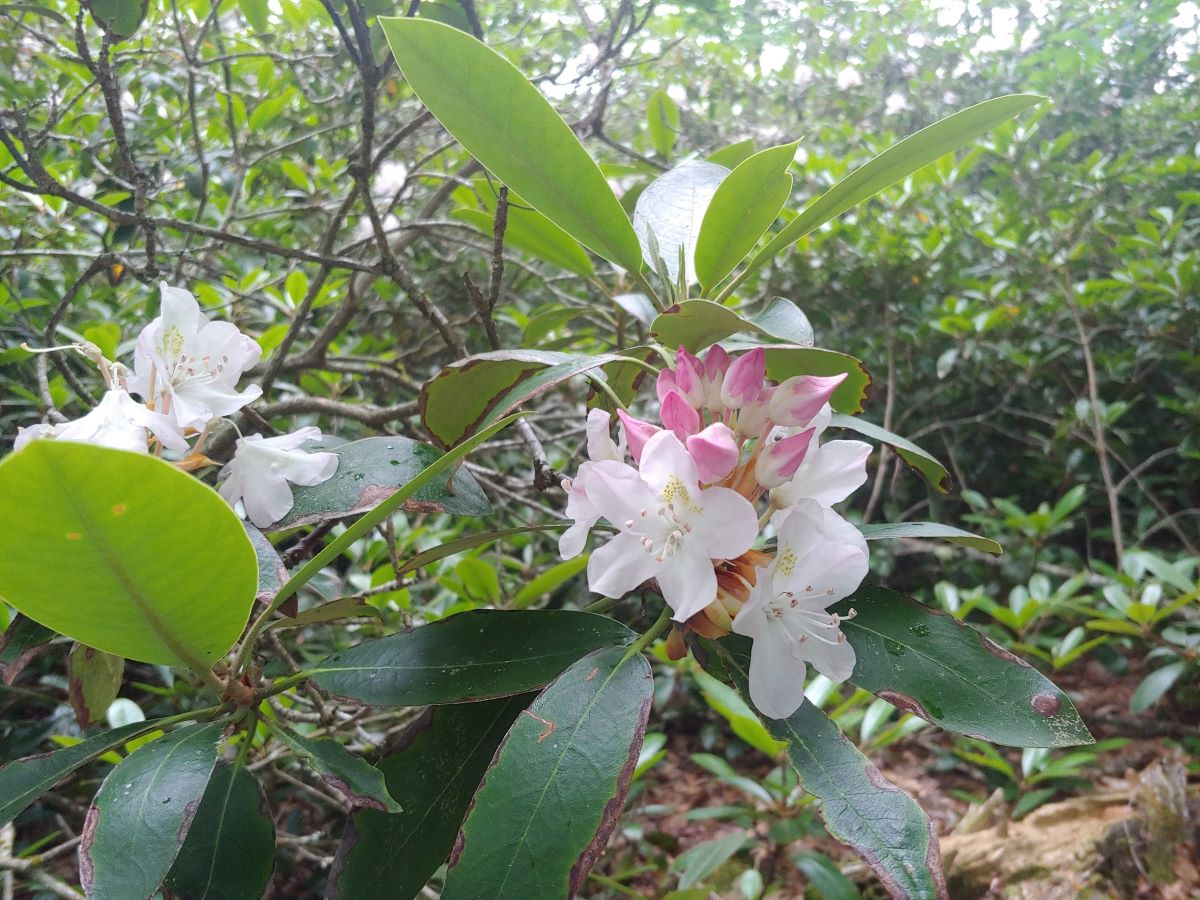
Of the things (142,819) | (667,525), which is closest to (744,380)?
(667,525)

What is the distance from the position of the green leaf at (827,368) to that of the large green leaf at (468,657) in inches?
12.7

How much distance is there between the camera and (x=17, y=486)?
1.32 feet

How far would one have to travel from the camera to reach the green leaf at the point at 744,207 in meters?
0.73

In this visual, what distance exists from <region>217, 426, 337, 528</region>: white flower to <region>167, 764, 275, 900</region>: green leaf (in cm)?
23

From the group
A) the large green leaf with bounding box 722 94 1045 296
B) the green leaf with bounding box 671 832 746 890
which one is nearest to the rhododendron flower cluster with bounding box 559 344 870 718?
the large green leaf with bounding box 722 94 1045 296

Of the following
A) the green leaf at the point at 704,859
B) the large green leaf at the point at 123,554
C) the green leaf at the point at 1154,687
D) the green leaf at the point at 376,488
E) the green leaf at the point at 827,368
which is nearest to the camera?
the large green leaf at the point at 123,554

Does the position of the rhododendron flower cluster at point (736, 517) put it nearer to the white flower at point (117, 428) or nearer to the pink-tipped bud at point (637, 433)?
the pink-tipped bud at point (637, 433)

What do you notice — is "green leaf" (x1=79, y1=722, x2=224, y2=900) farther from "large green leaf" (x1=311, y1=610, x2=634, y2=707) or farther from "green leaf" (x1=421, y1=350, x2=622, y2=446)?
"green leaf" (x1=421, y1=350, x2=622, y2=446)

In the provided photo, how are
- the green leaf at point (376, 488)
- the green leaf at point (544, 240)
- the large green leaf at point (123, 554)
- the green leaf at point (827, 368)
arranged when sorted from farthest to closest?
the green leaf at point (544, 240), the green leaf at point (827, 368), the green leaf at point (376, 488), the large green leaf at point (123, 554)

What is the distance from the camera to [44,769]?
578 millimetres

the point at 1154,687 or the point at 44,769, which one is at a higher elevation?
the point at 44,769

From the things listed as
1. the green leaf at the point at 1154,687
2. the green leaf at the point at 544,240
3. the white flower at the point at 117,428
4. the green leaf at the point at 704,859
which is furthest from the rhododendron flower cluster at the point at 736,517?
→ the green leaf at the point at 1154,687

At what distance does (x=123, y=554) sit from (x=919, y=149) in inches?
27.9

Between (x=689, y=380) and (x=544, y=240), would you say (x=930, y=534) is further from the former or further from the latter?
(x=544, y=240)
